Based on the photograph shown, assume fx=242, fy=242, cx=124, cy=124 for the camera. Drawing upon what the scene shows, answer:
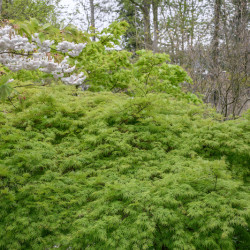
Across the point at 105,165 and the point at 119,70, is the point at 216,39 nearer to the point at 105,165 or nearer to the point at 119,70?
the point at 119,70

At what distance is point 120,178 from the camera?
8.47ft

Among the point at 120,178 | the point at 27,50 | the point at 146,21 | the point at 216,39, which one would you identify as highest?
the point at 146,21

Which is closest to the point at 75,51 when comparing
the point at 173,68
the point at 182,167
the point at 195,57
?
the point at 182,167

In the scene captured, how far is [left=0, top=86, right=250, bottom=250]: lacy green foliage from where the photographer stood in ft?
6.60

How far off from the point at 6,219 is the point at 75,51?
5.96 ft

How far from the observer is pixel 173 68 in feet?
16.5

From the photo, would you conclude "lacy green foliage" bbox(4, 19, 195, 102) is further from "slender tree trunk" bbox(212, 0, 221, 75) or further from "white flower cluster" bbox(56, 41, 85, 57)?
Answer: "slender tree trunk" bbox(212, 0, 221, 75)

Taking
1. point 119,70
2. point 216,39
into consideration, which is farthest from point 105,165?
point 216,39

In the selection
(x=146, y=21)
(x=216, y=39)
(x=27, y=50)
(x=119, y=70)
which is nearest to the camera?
(x=27, y=50)

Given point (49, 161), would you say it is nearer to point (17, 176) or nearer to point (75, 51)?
point (17, 176)

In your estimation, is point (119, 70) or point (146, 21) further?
point (146, 21)

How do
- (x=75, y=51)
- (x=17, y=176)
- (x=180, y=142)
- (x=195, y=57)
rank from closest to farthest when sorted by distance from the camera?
(x=17, y=176) < (x=75, y=51) < (x=180, y=142) < (x=195, y=57)

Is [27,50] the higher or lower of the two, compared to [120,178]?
higher

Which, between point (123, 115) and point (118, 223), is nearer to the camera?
point (118, 223)
